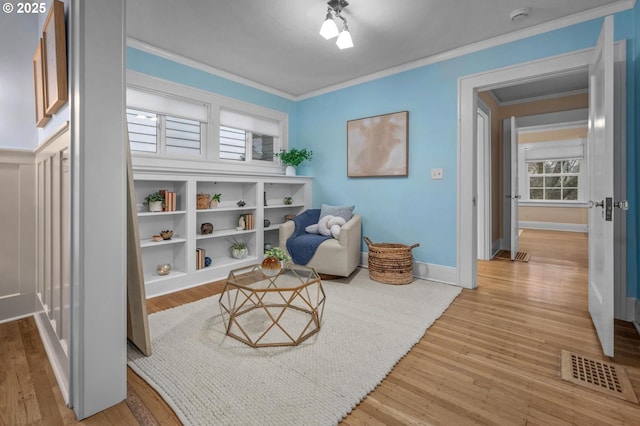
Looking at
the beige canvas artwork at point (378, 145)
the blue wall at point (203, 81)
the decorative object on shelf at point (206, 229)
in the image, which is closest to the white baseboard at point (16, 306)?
the decorative object on shelf at point (206, 229)

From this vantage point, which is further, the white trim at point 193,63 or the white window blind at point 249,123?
the white window blind at point 249,123

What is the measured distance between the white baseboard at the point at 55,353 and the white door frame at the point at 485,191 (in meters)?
4.61

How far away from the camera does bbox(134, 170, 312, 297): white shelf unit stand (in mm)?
2985

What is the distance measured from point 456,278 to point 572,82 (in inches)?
131

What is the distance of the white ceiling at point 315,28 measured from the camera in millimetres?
2361

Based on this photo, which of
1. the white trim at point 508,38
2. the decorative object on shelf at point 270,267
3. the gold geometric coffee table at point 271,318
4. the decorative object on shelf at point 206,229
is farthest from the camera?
the decorative object on shelf at point 206,229

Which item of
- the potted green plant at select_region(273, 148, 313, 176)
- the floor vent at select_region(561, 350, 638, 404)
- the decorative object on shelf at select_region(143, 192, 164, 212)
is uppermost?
the potted green plant at select_region(273, 148, 313, 176)

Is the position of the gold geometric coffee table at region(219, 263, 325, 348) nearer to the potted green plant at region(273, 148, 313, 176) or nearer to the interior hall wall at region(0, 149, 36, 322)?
the interior hall wall at region(0, 149, 36, 322)

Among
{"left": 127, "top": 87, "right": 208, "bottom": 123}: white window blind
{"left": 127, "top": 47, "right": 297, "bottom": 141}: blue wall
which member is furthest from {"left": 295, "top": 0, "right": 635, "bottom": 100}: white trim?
{"left": 127, "top": 87, "right": 208, "bottom": 123}: white window blind

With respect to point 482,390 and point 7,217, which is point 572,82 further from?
point 7,217

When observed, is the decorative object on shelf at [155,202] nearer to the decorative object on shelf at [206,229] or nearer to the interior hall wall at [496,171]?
the decorative object on shelf at [206,229]

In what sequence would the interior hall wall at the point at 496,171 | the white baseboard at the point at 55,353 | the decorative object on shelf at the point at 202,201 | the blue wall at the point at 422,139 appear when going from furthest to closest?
the interior hall wall at the point at 496,171
the decorative object on shelf at the point at 202,201
the blue wall at the point at 422,139
the white baseboard at the point at 55,353

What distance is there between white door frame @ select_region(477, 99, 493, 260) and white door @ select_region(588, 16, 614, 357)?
2.18m

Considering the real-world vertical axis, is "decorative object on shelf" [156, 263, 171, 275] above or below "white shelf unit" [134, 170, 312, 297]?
below
